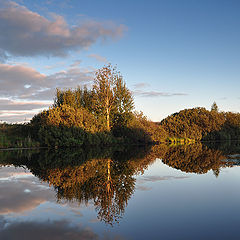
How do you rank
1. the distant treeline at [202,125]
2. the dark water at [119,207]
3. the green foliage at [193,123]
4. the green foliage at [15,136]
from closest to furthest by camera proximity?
the dark water at [119,207], the green foliage at [15,136], the green foliage at [193,123], the distant treeline at [202,125]

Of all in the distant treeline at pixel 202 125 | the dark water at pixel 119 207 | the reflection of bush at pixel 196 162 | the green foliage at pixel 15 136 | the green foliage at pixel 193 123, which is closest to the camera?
the dark water at pixel 119 207

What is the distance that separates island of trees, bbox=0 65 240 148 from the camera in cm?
2502

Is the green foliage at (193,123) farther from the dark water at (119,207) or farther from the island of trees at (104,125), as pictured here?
the dark water at (119,207)

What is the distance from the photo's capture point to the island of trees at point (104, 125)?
25016 millimetres

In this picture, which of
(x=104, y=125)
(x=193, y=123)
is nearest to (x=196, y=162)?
(x=104, y=125)

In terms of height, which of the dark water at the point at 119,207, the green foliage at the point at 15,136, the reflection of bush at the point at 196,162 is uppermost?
the green foliage at the point at 15,136

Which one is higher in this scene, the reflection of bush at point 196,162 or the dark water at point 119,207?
the dark water at point 119,207

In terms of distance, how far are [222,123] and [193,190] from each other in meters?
47.6

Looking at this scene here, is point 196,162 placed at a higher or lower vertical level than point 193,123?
lower

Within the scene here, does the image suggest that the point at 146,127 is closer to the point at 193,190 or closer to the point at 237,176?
the point at 237,176

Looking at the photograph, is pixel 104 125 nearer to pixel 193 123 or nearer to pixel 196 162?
pixel 196 162

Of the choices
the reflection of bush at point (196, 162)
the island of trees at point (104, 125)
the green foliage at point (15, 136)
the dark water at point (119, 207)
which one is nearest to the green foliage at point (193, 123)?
the island of trees at point (104, 125)

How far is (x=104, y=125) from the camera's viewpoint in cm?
3016

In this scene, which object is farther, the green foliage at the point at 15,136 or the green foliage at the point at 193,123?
the green foliage at the point at 193,123
